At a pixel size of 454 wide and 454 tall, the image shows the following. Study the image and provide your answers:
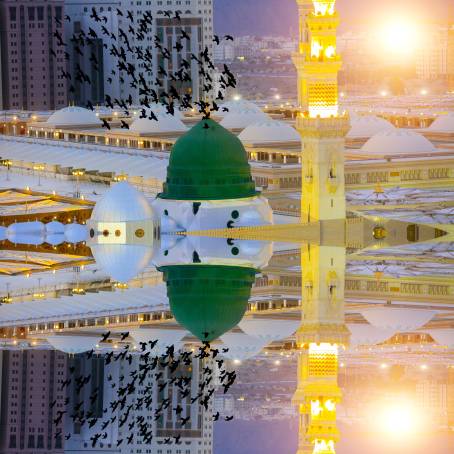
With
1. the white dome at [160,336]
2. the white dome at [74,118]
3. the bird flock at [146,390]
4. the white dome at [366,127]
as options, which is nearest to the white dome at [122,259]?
the white dome at [160,336]

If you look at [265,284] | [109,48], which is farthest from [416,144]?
[109,48]

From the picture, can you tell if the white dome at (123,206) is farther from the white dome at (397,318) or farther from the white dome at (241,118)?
the white dome at (241,118)

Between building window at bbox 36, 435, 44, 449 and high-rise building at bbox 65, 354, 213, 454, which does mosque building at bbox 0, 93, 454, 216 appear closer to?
high-rise building at bbox 65, 354, 213, 454

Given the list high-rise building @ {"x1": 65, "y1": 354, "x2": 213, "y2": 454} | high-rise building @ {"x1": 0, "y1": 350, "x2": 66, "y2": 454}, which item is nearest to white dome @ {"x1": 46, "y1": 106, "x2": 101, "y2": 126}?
high-rise building @ {"x1": 0, "y1": 350, "x2": 66, "y2": 454}

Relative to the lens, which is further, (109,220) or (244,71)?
(244,71)

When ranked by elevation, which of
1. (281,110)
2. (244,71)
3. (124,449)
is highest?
(244,71)

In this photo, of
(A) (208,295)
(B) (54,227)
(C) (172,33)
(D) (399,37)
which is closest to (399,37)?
(D) (399,37)

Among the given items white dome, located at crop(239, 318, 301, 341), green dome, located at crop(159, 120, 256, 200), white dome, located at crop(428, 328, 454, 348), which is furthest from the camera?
green dome, located at crop(159, 120, 256, 200)

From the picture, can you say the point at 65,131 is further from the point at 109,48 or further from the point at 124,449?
the point at 124,449
